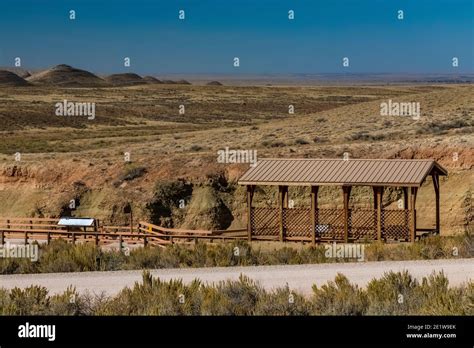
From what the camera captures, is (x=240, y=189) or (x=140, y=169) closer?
(x=240, y=189)

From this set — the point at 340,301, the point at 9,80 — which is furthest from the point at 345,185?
the point at 9,80

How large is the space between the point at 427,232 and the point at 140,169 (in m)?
14.5

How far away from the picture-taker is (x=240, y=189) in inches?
1336

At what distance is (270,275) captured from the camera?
16.9 m

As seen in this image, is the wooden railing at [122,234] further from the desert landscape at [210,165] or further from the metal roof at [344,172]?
the desert landscape at [210,165]

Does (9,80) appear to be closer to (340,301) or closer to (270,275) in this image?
(270,275)

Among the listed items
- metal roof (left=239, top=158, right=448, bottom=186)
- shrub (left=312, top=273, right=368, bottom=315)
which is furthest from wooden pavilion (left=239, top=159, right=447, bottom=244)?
shrub (left=312, top=273, right=368, bottom=315)

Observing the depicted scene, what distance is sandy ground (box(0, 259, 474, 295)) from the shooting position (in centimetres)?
1593

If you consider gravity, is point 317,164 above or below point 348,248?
above

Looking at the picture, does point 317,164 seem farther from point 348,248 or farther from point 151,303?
point 151,303

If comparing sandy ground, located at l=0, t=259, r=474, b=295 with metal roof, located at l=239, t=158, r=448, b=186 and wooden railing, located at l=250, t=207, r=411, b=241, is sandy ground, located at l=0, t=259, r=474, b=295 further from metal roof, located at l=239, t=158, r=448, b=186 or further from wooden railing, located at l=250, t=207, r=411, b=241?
wooden railing, located at l=250, t=207, r=411, b=241
